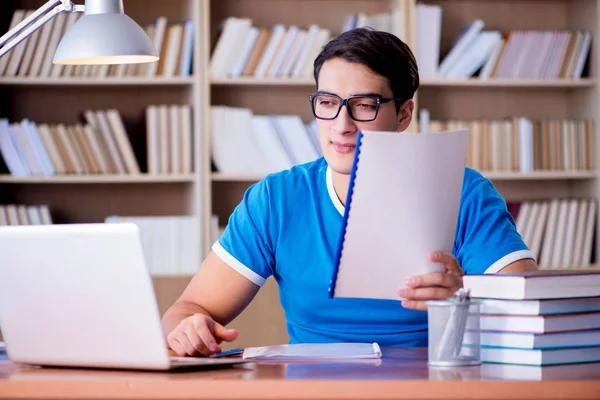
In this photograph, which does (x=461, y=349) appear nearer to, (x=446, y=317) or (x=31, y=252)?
(x=446, y=317)

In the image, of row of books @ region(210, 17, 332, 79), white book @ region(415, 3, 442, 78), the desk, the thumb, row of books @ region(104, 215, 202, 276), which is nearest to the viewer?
the desk

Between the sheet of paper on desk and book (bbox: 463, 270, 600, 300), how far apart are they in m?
0.20

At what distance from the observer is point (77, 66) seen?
3506mm


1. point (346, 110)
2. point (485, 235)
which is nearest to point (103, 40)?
point (346, 110)

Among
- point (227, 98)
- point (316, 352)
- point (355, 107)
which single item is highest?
point (227, 98)

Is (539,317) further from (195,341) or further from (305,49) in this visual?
(305,49)

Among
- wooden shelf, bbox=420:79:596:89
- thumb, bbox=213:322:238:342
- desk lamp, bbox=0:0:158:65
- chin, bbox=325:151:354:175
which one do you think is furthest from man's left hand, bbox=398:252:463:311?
wooden shelf, bbox=420:79:596:89

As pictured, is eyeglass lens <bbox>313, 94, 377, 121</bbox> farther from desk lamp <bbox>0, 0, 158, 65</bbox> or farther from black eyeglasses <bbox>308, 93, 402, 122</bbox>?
desk lamp <bbox>0, 0, 158, 65</bbox>

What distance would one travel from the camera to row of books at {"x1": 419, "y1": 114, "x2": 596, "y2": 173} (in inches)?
147

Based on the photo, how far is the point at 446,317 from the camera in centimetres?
123

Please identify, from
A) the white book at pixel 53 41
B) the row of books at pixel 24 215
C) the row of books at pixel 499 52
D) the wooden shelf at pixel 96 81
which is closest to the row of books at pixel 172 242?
the row of books at pixel 24 215

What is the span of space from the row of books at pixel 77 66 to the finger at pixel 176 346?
2.16 m

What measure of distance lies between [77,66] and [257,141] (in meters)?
0.78

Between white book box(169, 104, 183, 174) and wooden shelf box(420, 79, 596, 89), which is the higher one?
wooden shelf box(420, 79, 596, 89)
